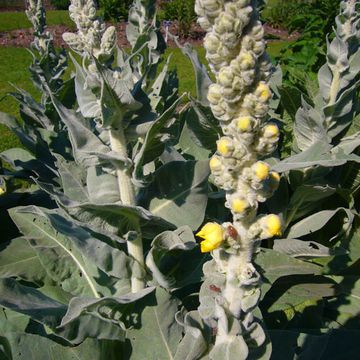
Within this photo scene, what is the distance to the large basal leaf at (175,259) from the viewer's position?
2.37m

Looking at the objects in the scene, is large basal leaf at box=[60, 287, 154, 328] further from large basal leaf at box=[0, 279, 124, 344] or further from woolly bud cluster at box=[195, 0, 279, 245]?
woolly bud cluster at box=[195, 0, 279, 245]

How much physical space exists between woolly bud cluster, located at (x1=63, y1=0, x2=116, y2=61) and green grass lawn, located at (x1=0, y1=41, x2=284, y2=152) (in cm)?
705

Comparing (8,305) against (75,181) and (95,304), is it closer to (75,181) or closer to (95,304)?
(95,304)

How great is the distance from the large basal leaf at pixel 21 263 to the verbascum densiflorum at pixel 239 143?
1959mm

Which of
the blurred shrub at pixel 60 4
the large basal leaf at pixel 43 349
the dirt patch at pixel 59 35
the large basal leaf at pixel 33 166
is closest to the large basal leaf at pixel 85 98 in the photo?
the large basal leaf at pixel 43 349

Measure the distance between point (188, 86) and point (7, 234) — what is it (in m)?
9.62

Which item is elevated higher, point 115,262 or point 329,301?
point 115,262

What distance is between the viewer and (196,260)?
289 cm

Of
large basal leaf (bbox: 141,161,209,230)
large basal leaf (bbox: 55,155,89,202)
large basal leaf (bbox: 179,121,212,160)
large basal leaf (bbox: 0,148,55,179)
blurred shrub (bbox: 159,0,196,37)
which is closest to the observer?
large basal leaf (bbox: 141,161,209,230)

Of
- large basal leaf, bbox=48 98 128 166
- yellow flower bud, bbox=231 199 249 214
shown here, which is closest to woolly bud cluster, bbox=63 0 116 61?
large basal leaf, bbox=48 98 128 166

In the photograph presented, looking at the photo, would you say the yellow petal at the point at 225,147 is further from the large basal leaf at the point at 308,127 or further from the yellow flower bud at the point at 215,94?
the large basal leaf at the point at 308,127

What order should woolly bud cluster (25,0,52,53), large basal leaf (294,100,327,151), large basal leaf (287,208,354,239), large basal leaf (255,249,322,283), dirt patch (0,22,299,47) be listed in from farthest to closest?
dirt patch (0,22,299,47), woolly bud cluster (25,0,52,53), large basal leaf (287,208,354,239), large basal leaf (294,100,327,151), large basal leaf (255,249,322,283)

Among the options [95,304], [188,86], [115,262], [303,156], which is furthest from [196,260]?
[188,86]

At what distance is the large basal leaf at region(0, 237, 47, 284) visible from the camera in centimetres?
318
